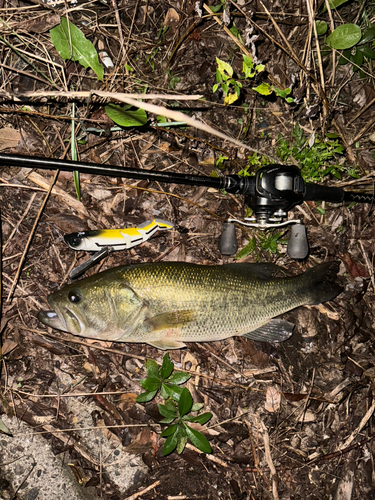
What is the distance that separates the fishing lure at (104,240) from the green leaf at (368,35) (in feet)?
10.4

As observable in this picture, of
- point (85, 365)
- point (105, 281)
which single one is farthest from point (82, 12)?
point (85, 365)

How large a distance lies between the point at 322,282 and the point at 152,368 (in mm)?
2011

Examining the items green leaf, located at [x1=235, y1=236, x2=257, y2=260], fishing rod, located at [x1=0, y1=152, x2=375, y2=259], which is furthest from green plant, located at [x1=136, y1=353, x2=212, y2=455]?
fishing rod, located at [x1=0, y1=152, x2=375, y2=259]

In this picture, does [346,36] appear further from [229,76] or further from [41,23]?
[41,23]

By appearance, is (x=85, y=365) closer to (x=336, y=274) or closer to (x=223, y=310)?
(x=223, y=310)

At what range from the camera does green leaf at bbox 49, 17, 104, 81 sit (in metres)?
3.65

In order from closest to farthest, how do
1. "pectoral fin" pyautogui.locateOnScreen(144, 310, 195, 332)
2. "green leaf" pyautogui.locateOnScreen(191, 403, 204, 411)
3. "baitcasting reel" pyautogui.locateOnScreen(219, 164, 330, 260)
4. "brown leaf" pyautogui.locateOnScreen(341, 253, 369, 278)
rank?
1. "baitcasting reel" pyautogui.locateOnScreen(219, 164, 330, 260)
2. "pectoral fin" pyautogui.locateOnScreen(144, 310, 195, 332)
3. "green leaf" pyautogui.locateOnScreen(191, 403, 204, 411)
4. "brown leaf" pyautogui.locateOnScreen(341, 253, 369, 278)

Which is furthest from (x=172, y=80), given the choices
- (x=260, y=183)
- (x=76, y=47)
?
(x=260, y=183)

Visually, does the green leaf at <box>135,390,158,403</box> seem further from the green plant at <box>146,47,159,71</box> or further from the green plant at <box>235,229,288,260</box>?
the green plant at <box>146,47,159,71</box>

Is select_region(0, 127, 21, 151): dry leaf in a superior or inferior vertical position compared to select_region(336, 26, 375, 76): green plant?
inferior

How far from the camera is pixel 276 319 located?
399 cm

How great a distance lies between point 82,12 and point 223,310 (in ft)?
11.3

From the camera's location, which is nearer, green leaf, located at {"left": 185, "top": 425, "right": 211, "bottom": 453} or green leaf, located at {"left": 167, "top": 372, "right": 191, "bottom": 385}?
green leaf, located at {"left": 185, "top": 425, "right": 211, "bottom": 453}

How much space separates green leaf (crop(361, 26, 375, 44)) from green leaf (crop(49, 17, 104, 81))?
295cm
